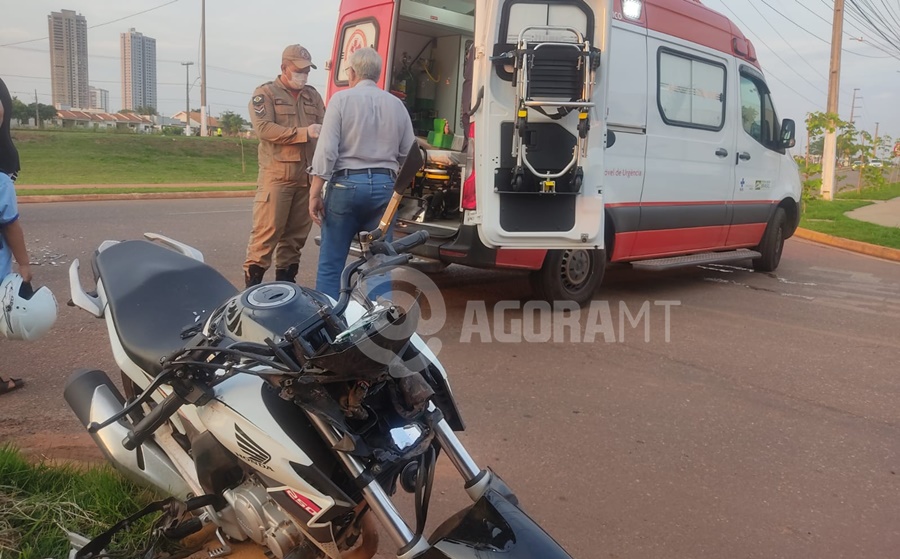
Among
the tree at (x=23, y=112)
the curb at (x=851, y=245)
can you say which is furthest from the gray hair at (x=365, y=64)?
the tree at (x=23, y=112)

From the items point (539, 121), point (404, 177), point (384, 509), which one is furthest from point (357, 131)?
point (384, 509)

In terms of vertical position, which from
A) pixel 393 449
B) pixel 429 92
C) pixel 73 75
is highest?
pixel 73 75

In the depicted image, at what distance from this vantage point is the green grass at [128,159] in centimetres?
2059

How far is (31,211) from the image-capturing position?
11234mm

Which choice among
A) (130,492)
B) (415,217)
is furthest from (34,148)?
(130,492)

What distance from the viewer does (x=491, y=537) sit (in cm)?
181

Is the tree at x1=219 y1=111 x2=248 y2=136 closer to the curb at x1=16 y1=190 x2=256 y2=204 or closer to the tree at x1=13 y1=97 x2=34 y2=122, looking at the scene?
the tree at x1=13 y1=97 x2=34 y2=122

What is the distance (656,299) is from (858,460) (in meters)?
3.43

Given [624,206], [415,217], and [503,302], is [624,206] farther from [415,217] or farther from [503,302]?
[415,217]

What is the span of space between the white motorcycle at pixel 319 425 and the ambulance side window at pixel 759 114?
647 centimetres

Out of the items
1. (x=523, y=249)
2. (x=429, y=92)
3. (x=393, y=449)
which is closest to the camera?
(x=393, y=449)

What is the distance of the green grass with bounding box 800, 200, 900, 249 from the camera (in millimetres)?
12188

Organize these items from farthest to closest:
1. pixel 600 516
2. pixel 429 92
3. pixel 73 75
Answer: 1. pixel 73 75
2. pixel 429 92
3. pixel 600 516

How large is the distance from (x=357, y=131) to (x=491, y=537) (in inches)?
134
